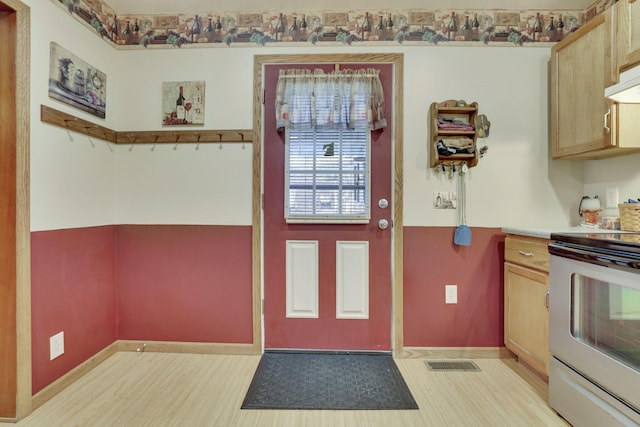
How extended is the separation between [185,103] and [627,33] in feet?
8.99

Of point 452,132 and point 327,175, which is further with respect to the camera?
point 327,175

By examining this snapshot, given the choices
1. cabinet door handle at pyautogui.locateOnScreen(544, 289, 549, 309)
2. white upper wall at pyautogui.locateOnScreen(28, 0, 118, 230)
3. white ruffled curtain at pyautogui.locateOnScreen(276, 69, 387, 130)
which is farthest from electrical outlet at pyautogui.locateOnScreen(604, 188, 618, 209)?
white upper wall at pyautogui.locateOnScreen(28, 0, 118, 230)

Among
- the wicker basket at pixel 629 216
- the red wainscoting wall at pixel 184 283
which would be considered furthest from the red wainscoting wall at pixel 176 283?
the wicker basket at pixel 629 216

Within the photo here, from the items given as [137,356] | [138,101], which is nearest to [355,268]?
[137,356]

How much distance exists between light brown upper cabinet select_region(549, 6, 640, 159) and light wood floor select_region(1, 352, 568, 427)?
152 centimetres

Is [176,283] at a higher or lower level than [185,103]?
lower

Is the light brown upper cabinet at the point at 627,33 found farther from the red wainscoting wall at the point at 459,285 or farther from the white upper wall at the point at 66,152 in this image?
the white upper wall at the point at 66,152

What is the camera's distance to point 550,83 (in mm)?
2270

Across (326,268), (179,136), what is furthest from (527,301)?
(179,136)

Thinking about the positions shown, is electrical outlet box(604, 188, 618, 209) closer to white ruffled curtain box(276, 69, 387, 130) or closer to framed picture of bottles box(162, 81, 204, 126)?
white ruffled curtain box(276, 69, 387, 130)

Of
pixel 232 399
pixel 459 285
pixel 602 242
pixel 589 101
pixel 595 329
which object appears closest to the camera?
pixel 602 242

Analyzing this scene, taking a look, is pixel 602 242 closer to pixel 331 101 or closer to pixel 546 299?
pixel 546 299

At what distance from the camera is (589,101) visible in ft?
6.32

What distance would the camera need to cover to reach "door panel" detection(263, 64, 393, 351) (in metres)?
2.34
